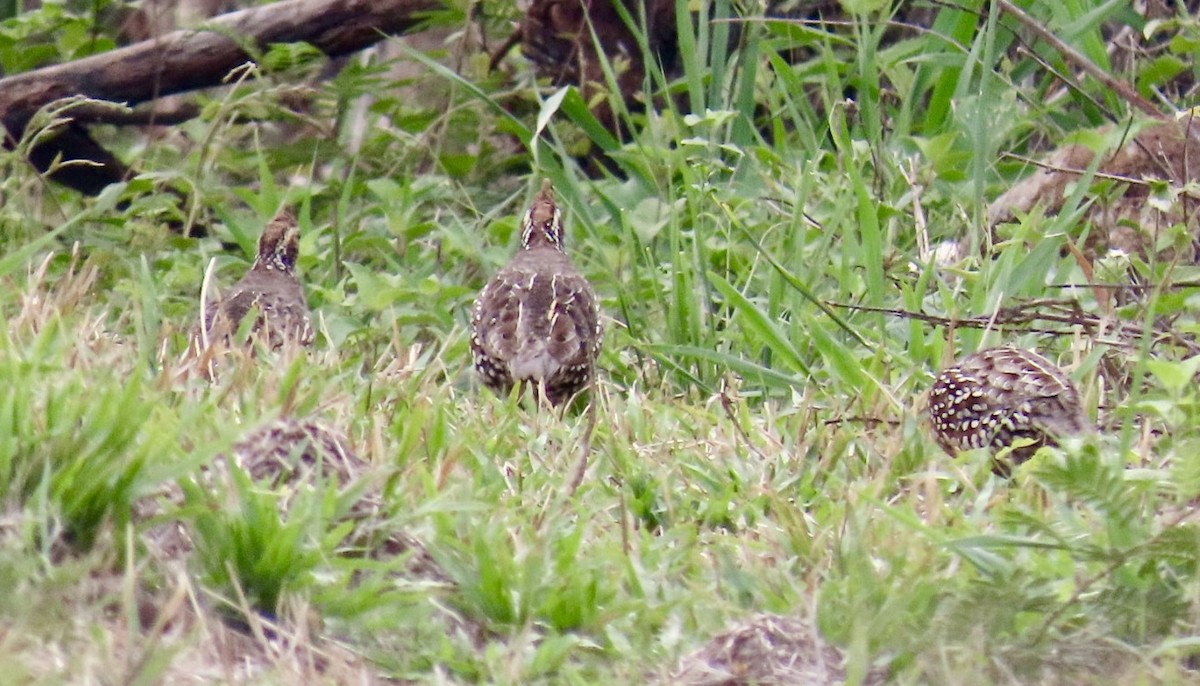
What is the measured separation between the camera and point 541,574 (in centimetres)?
385

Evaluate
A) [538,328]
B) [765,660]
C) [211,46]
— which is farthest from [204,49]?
[765,660]

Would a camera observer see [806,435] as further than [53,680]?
Yes

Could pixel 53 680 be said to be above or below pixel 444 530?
above

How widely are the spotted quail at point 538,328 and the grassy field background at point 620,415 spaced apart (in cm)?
21

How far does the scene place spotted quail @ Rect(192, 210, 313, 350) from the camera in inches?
268

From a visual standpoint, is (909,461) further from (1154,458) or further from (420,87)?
(420,87)

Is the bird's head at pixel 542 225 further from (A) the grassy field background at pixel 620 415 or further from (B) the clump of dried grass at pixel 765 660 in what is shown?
(B) the clump of dried grass at pixel 765 660

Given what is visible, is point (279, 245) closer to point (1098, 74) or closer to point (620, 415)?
point (620, 415)

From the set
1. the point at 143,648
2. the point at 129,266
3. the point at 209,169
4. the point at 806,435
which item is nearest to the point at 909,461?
the point at 806,435

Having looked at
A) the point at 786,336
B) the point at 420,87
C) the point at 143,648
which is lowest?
the point at 420,87

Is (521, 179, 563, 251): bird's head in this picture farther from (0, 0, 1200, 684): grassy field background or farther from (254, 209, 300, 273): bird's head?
(254, 209, 300, 273): bird's head

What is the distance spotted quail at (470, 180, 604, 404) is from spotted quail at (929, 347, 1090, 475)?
56.4 inches

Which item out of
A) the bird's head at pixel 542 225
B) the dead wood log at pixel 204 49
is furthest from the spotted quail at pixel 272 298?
the dead wood log at pixel 204 49

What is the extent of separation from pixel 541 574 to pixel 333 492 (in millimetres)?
483
